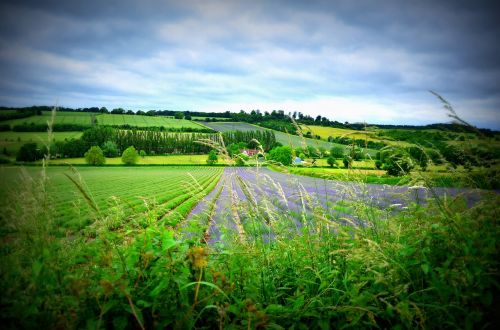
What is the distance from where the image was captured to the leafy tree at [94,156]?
86744mm

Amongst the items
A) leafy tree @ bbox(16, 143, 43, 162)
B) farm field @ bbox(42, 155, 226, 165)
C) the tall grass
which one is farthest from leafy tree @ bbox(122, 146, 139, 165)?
the tall grass

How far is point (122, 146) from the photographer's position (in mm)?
110938

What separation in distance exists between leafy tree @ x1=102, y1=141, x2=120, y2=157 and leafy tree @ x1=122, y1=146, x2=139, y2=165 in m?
5.32

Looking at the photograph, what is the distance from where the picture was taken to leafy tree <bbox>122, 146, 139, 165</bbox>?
4063 inches

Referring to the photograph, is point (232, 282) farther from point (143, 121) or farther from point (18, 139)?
point (143, 121)

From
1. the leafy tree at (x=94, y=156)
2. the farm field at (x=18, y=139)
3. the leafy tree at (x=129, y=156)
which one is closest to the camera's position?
the farm field at (x=18, y=139)

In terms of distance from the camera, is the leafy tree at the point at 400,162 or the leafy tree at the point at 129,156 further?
the leafy tree at the point at 129,156

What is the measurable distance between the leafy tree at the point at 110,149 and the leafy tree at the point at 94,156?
21.7ft

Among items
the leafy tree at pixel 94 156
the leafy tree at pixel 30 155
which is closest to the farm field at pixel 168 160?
the leafy tree at pixel 94 156

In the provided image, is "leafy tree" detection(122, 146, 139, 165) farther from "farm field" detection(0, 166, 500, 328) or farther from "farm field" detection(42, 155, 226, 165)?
"farm field" detection(0, 166, 500, 328)

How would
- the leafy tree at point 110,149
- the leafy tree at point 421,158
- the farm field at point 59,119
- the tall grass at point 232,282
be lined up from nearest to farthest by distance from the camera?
1. the tall grass at point 232,282
2. the leafy tree at point 421,158
3. the farm field at point 59,119
4. the leafy tree at point 110,149

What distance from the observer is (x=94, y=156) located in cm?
8888

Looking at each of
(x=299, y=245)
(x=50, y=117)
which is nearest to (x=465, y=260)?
(x=299, y=245)

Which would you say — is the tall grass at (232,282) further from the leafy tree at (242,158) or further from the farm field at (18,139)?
the leafy tree at (242,158)
